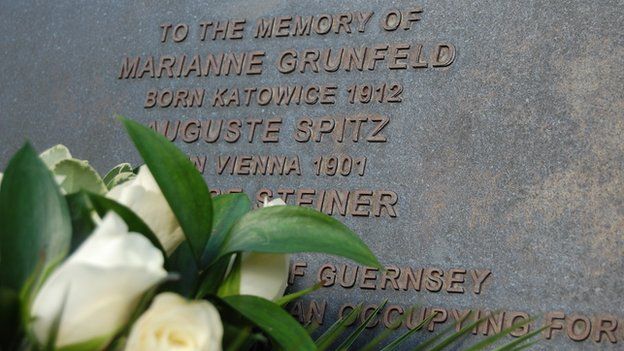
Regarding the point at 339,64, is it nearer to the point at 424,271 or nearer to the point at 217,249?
the point at 424,271

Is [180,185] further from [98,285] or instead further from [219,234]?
[98,285]

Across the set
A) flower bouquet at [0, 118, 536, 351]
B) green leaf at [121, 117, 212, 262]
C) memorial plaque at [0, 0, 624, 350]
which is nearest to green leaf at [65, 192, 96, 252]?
flower bouquet at [0, 118, 536, 351]

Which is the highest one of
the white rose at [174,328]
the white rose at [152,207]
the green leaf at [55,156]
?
the green leaf at [55,156]

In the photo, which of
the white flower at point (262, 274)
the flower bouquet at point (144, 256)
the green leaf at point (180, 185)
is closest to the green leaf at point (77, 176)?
the flower bouquet at point (144, 256)

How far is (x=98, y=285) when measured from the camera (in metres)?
1.12

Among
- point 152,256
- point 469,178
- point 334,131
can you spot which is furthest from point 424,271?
point 152,256

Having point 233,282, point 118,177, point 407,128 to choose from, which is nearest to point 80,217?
point 233,282

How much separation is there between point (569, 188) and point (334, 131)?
0.65m

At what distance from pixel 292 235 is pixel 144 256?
1.16 feet

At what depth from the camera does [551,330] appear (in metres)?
2.39

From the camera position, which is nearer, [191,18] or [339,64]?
[339,64]

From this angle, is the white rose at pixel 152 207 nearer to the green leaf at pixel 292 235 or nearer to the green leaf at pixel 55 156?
the green leaf at pixel 292 235

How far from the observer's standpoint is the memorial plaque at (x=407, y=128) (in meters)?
2.48

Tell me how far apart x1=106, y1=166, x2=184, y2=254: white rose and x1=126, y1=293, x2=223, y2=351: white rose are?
0.20 m
